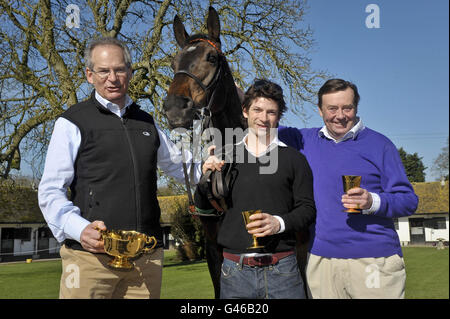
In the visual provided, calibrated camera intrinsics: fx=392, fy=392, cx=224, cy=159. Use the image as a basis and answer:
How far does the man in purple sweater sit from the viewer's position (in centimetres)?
286

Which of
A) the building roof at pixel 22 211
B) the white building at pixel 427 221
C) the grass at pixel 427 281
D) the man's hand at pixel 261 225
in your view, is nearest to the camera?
the man's hand at pixel 261 225

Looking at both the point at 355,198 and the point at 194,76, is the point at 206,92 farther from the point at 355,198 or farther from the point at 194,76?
the point at 355,198

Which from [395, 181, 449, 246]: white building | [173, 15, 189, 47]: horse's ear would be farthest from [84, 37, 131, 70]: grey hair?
[395, 181, 449, 246]: white building

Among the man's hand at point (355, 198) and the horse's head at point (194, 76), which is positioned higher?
the horse's head at point (194, 76)

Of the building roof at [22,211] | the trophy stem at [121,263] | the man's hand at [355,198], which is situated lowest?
the building roof at [22,211]

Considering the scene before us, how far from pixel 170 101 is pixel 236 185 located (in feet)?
2.89

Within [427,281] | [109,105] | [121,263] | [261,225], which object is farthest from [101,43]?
[427,281]

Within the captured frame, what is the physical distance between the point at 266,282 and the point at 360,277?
81cm

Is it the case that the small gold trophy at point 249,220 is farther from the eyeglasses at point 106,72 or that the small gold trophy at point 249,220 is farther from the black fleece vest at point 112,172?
the eyeglasses at point 106,72

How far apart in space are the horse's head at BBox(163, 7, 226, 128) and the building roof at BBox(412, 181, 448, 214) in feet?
123

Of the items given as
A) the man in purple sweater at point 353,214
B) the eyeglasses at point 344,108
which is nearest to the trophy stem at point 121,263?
the man in purple sweater at point 353,214

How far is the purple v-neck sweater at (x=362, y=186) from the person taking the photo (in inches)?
114

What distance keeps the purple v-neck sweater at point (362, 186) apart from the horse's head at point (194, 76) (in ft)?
3.49

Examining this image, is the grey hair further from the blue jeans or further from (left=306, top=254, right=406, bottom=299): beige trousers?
(left=306, top=254, right=406, bottom=299): beige trousers
